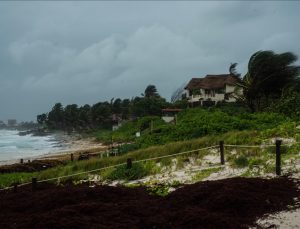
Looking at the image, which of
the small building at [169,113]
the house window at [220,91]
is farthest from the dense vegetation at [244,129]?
the house window at [220,91]

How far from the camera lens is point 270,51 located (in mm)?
36062

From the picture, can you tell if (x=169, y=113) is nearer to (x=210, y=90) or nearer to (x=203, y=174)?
(x=210, y=90)

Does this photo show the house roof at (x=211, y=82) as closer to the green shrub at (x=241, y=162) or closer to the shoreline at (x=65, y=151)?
the shoreline at (x=65, y=151)

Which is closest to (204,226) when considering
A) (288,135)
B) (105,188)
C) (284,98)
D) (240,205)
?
(240,205)

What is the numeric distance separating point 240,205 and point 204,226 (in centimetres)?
137

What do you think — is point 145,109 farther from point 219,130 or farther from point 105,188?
point 105,188

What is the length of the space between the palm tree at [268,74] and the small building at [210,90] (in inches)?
1006

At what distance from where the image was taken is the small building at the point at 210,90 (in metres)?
63.1

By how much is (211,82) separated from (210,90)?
1331 millimetres

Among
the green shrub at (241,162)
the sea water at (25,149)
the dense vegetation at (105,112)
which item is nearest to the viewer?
the green shrub at (241,162)

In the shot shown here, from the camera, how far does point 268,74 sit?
3534cm

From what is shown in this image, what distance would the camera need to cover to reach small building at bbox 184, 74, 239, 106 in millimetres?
63062

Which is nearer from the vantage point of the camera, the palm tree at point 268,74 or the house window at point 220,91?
the palm tree at point 268,74

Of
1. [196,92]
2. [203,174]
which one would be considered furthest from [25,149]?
[203,174]
